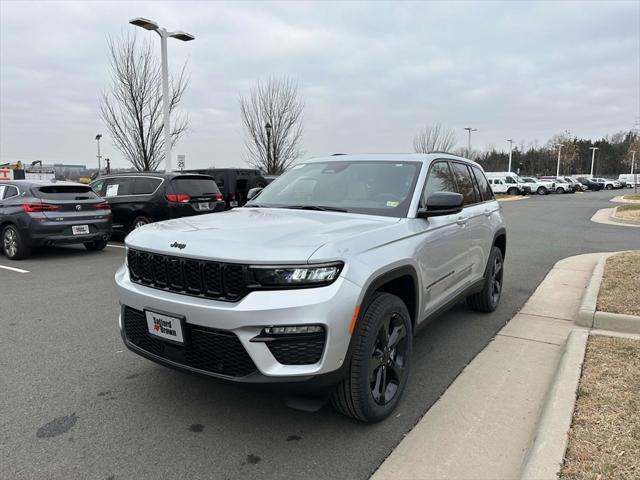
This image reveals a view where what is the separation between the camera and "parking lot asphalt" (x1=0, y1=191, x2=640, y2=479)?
8.77 feet

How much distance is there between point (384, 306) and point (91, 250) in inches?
361

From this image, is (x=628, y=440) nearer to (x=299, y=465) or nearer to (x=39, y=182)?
(x=299, y=465)

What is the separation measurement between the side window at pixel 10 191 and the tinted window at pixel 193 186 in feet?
10.00

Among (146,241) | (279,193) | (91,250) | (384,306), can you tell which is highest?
(279,193)

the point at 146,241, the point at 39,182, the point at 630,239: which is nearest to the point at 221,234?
the point at 146,241

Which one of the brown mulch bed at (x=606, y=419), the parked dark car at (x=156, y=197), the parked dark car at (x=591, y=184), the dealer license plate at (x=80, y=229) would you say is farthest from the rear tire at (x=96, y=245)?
the parked dark car at (x=591, y=184)

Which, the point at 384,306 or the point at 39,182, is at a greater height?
the point at 39,182

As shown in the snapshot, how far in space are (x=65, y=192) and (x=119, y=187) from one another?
83.2 inches

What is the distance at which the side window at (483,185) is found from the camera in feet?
18.3

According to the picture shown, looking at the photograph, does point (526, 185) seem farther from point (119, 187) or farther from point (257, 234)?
point (257, 234)

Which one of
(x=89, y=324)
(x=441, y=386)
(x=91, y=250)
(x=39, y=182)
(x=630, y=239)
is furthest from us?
(x=630, y=239)

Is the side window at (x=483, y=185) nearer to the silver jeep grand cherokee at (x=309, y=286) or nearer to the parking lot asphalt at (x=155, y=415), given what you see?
the parking lot asphalt at (x=155, y=415)

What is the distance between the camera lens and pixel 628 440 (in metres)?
2.69

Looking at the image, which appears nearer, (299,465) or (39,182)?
(299,465)
